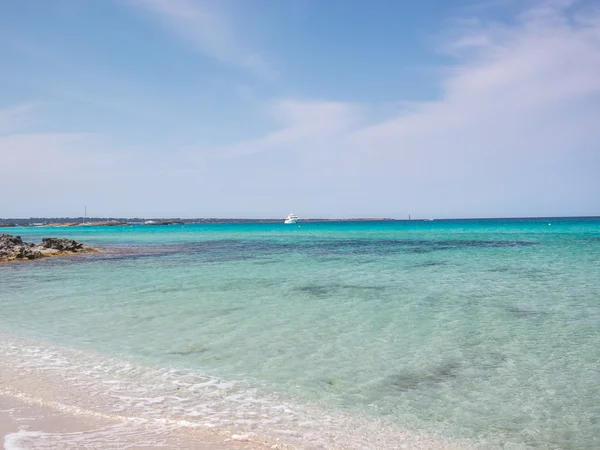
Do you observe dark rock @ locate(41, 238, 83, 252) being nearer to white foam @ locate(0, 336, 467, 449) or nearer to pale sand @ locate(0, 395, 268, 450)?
white foam @ locate(0, 336, 467, 449)

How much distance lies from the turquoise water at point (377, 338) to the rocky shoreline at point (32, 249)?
13.6m

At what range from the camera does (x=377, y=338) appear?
945 cm

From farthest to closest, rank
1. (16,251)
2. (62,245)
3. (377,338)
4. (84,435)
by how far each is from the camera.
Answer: (62,245) < (16,251) < (377,338) < (84,435)

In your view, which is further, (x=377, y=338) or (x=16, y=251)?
(x=16, y=251)

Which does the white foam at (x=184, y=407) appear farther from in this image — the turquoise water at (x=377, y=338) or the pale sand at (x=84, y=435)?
the turquoise water at (x=377, y=338)

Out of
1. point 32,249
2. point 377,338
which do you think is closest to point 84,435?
point 377,338

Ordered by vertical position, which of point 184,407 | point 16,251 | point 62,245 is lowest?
point 184,407

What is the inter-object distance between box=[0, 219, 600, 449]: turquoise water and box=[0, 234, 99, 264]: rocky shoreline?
44.6 ft

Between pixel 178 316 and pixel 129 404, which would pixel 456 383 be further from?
pixel 178 316

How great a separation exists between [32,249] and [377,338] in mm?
31204

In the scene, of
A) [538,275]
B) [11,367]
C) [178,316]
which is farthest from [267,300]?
[538,275]

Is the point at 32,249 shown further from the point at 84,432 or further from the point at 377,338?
the point at 84,432

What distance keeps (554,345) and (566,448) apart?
4.29 metres

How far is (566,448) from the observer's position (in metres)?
4.93
